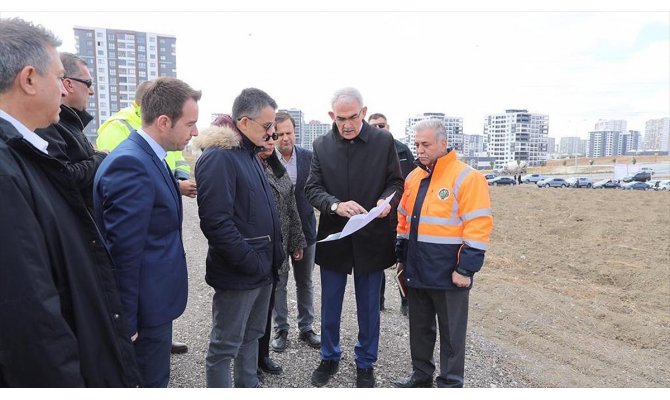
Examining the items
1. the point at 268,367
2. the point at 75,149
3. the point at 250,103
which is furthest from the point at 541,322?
the point at 75,149

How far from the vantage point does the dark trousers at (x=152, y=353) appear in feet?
7.52

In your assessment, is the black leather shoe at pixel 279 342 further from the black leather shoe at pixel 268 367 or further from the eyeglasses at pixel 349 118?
the eyeglasses at pixel 349 118

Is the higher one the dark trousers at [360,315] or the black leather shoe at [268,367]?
the dark trousers at [360,315]

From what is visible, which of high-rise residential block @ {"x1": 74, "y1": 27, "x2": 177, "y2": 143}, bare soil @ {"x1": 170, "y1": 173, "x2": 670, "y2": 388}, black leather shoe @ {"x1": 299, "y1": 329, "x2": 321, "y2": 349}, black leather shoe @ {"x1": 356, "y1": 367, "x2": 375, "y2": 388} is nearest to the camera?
black leather shoe @ {"x1": 356, "y1": 367, "x2": 375, "y2": 388}

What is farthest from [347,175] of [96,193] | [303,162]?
[96,193]

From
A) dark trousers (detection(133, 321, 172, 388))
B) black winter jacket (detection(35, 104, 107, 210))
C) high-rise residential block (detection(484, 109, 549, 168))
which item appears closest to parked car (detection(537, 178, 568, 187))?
black winter jacket (detection(35, 104, 107, 210))

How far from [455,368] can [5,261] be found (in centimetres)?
314

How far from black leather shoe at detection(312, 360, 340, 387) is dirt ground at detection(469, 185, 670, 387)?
6.42ft

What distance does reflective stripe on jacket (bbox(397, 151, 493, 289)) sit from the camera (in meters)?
3.34

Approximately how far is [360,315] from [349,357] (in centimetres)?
76

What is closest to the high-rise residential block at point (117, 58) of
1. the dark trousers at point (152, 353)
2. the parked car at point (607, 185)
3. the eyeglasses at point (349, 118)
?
the parked car at point (607, 185)

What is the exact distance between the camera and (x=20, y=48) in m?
1.57

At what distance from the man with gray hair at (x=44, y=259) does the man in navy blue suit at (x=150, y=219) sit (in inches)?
11.5

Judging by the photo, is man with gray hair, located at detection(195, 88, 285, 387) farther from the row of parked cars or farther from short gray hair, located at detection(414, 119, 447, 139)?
the row of parked cars
